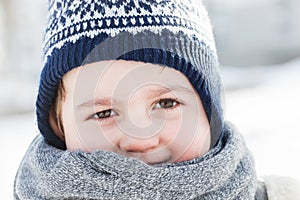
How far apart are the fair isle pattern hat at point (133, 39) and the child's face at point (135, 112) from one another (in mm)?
14

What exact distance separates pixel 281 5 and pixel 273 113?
142 centimetres

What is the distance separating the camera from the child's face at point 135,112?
682 millimetres

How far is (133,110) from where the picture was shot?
68cm

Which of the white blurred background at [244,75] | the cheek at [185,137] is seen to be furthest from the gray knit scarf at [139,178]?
the white blurred background at [244,75]

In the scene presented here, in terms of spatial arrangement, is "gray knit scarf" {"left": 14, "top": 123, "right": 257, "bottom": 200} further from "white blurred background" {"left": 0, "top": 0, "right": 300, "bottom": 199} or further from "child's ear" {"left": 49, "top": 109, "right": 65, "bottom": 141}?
"white blurred background" {"left": 0, "top": 0, "right": 300, "bottom": 199}

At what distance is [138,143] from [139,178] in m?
0.05

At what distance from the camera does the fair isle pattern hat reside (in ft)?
2.25

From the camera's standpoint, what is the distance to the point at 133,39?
0.69 meters

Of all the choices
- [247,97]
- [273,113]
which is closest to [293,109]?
[273,113]

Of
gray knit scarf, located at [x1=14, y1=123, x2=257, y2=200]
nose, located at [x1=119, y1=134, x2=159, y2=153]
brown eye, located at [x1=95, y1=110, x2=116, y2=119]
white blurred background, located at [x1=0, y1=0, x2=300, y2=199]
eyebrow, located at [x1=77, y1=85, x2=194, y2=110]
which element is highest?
eyebrow, located at [x1=77, y1=85, x2=194, y2=110]

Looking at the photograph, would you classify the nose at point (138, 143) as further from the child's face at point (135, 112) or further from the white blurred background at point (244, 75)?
the white blurred background at point (244, 75)

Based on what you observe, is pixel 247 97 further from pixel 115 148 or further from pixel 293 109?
pixel 115 148

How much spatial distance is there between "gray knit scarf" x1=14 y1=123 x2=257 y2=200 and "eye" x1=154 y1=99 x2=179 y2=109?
78 millimetres

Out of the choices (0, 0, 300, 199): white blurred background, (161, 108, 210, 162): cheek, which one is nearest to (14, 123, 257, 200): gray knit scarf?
(161, 108, 210, 162): cheek
